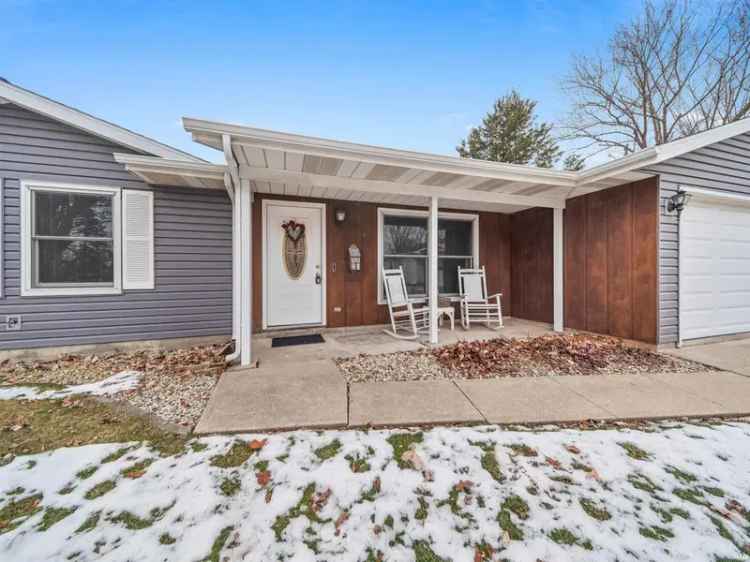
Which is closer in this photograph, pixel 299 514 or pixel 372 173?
pixel 299 514

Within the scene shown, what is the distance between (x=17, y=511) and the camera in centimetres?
144

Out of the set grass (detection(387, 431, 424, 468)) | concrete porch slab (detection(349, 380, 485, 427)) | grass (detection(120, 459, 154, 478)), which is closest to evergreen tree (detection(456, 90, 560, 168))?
concrete porch slab (detection(349, 380, 485, 427))

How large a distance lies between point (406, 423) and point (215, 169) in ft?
11.5

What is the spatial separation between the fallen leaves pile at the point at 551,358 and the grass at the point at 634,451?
1166 millimetres

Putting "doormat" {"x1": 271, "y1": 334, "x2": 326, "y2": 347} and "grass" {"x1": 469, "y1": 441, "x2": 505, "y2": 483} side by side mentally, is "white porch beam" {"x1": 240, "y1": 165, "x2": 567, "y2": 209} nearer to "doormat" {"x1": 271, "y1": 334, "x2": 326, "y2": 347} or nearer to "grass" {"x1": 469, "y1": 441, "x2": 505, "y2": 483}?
"doormat" {"x1": 271, "y1": 334, "x2": 326, "y2": 347}

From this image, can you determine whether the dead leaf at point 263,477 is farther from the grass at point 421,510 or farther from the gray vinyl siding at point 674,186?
the gray vinyl siding at point 674,186

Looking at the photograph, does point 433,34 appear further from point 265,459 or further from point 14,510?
point 14,510

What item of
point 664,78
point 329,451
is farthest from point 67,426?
point 664,78

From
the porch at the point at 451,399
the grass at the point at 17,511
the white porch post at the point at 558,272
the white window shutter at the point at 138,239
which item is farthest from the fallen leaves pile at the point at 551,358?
the white window shutter at the point at 138,239

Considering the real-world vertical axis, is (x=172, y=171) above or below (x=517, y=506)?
above

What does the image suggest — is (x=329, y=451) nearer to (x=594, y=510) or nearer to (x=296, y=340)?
(x=594, y=510)

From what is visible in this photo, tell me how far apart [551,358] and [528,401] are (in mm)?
1256

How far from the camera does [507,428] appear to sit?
2.15 m

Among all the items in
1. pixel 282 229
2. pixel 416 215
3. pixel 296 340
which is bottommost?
pixel 296 340
